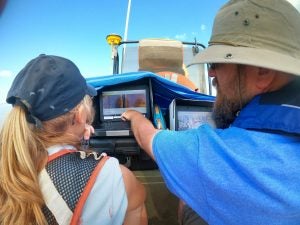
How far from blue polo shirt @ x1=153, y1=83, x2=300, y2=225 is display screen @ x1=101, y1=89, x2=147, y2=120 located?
0.51 meters

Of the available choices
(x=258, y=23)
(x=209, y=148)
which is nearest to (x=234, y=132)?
(x=209, y=148)

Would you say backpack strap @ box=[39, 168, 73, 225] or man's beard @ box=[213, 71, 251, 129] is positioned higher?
man's beard @ box=[213, 71, 251, 129]

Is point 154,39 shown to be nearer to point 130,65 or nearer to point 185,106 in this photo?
point 130,65

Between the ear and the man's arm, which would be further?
the man's arm

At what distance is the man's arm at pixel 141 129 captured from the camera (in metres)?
1.10

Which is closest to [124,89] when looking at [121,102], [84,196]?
[121,102]

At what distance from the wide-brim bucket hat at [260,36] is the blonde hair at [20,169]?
598 millimetres

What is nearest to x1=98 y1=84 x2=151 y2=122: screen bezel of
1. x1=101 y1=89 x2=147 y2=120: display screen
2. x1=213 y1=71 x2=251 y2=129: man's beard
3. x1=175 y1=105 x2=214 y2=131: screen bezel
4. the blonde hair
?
x1=101 y1=89 x2=147 y2=120: display screen

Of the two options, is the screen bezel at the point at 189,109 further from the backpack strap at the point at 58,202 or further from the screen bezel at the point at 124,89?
the backpack strap at the point at 58,202

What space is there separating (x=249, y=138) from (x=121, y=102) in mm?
734

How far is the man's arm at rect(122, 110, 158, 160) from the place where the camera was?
110 centimetres

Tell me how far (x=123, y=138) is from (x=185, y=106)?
1.19ft

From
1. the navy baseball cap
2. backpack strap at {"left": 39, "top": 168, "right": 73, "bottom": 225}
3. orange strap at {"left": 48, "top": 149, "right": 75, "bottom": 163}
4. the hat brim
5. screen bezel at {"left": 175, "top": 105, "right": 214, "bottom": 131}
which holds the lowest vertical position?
backpack strap at {"left": 39, "top": 168, "right": 73, "bottom": 225}

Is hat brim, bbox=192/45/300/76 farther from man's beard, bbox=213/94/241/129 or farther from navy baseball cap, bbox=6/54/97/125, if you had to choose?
navy baseball cap, bbox=6/54/97/125
